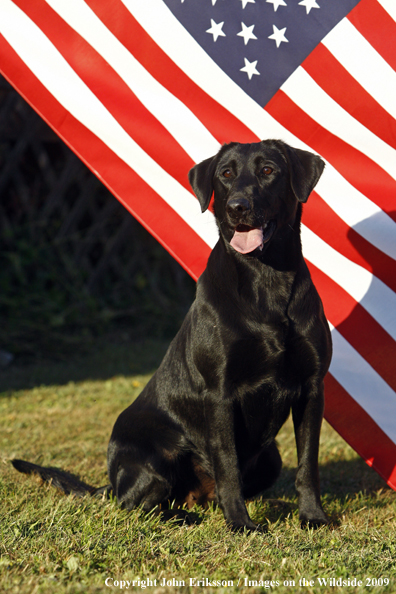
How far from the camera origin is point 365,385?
266 cm

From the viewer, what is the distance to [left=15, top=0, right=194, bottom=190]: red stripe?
2.77 meters

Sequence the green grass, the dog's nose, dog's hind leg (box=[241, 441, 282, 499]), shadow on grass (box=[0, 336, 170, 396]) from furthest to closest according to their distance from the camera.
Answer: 1. shadow on grass (box=[0, 336, 170, 396])
2. dog's hind leg (box=[241, 441, 282, 499])
3. the dog's nose
4. the green grass

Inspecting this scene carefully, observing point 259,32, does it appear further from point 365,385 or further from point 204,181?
point 365,385

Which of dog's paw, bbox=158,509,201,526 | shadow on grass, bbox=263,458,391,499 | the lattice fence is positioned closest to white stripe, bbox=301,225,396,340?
shadow on grass, bbox=263,458,391,499

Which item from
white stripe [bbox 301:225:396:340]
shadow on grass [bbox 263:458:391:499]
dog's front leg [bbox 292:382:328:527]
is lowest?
shadow on grass [bbox 263:458:391:499]

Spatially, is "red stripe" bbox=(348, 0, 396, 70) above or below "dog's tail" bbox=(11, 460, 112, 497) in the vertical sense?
above

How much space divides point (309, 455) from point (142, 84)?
1906 mm

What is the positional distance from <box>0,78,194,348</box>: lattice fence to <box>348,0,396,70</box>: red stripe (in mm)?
4213

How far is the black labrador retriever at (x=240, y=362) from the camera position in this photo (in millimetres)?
2070

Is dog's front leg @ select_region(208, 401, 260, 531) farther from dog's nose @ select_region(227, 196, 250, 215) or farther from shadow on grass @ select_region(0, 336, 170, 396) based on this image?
shadow on grass @ select_region(0, 336, 170, 396)

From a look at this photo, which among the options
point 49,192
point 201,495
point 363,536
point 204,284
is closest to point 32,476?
point 201,495

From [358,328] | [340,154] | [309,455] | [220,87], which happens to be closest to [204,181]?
[220,87]

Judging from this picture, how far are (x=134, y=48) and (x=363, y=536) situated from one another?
2.39 m

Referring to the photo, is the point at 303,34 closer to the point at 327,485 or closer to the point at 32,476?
the point at 327,485
